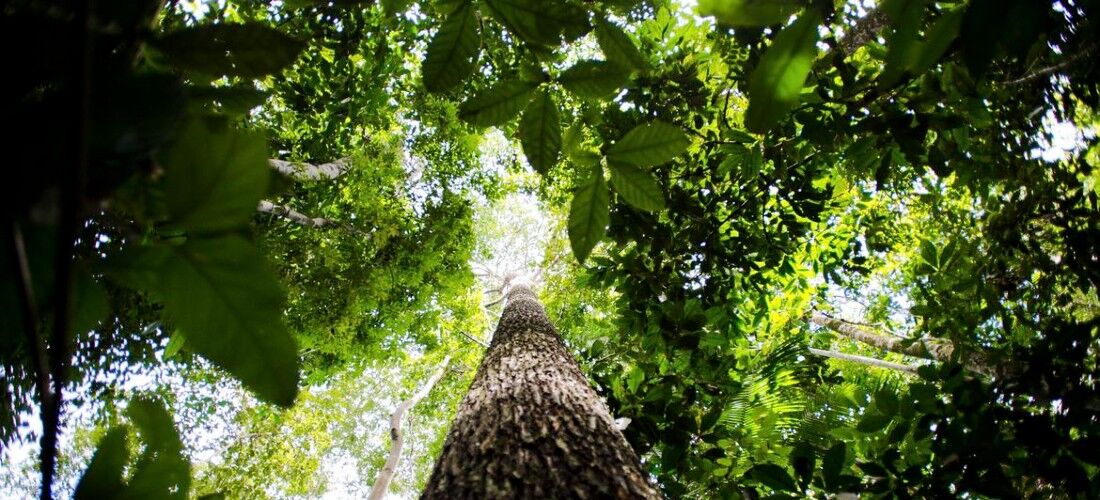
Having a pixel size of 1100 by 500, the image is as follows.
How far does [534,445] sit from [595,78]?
3.70ft

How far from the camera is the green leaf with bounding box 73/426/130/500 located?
1.12 ft

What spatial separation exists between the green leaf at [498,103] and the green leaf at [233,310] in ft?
1.64

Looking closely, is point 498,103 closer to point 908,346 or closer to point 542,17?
point 542,17

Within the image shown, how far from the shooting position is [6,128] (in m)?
0.22

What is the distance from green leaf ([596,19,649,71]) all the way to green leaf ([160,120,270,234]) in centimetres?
57

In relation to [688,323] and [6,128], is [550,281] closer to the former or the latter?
[688,323]

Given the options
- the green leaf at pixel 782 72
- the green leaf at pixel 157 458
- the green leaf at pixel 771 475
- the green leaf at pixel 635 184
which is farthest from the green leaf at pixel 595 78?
the green leaf at pixel 771 475

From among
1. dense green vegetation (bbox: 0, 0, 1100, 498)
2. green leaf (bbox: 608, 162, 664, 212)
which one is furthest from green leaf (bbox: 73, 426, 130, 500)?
green leaf (bbox: 608, 162, 664, 212)

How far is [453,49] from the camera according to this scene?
2.30ft

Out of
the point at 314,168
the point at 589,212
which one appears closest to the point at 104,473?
Answer: the point at 589,212

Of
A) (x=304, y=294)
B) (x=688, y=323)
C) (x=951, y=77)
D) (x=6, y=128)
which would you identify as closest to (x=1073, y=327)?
(x=951, y=77)

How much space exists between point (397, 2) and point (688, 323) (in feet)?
6.74

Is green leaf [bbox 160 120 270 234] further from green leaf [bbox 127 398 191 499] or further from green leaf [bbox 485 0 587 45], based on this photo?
green leaf [bbox 485 0 587 45]

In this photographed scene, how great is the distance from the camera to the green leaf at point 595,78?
74 centimetres
